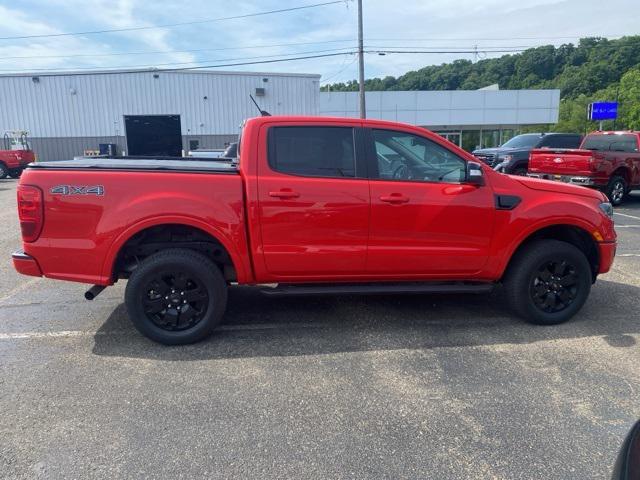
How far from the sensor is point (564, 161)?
39.4 ft

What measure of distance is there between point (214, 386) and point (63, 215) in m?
1.83

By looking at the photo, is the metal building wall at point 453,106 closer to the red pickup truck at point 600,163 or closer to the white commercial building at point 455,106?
the white commercial building at point 455,106

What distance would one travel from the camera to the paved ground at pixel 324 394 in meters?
2.65

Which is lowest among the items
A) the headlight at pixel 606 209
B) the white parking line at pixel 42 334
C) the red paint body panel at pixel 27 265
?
the white parking line at pixel 42 334

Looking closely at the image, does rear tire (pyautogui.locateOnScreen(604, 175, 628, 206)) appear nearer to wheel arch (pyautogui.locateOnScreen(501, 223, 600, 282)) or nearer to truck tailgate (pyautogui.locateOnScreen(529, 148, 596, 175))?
truck tailgate (pyautogui.locateOnScreen(529, 148, 596, 175))

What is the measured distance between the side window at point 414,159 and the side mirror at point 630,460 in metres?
2.88

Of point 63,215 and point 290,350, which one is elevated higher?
point 63,215

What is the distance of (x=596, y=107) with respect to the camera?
24.3 metres

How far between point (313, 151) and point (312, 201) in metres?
0.48

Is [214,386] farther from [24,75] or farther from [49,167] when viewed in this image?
[24,75]

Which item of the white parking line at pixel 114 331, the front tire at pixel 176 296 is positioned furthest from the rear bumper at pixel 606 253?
the front tire at pixel 176 296

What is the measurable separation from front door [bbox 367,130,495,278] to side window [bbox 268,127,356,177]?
227 millimetres

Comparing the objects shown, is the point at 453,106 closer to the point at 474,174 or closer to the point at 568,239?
the point at 568,239

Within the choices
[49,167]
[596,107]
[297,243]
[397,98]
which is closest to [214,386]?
[297,243]
